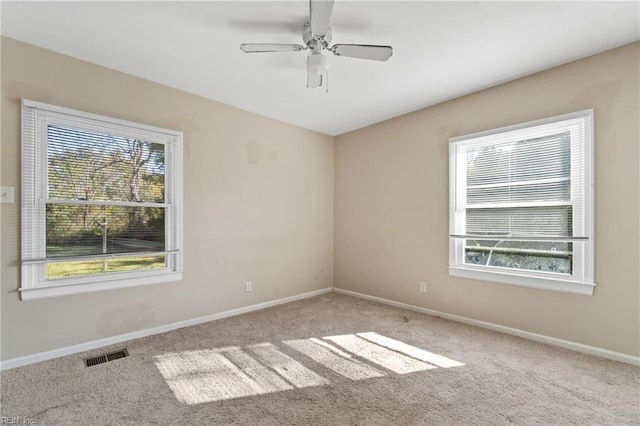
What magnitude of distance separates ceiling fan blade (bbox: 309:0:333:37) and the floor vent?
3043 mm

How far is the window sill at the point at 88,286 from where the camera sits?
2.39 m

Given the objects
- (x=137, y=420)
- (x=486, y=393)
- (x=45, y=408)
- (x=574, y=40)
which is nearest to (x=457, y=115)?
(x=574, y=40)

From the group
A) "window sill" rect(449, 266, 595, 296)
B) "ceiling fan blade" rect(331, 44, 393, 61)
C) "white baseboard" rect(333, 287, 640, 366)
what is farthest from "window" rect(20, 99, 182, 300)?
"window sill" rect(449, 266, 595, 296)

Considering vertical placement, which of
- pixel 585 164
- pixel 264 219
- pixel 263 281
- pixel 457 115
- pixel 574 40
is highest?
pixel 574 40

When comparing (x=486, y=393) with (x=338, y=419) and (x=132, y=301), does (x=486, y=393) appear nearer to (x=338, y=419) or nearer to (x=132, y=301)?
(x=338, y=419)

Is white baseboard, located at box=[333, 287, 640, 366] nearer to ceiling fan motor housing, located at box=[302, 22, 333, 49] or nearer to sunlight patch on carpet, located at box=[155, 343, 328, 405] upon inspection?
sunlight patch on carpet, located at box=[155, 343, 328, 405]

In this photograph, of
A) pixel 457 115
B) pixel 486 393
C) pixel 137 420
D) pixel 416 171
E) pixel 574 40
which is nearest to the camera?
pixel 137 420

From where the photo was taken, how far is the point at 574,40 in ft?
7.63

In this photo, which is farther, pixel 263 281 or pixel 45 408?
pixel 263 281

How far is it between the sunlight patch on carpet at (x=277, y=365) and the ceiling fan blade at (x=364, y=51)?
7.91ft

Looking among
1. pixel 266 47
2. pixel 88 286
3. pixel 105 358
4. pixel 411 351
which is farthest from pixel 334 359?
pixel 266 47

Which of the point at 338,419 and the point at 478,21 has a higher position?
the point at 478,21

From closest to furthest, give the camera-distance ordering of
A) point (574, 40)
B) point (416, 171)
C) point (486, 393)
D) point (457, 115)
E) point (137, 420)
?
point (137, 420) < point (486, 393) < point (574, 40) < point (457, 115) < point (416, 171)

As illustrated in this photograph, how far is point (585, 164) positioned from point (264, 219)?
346 cm
